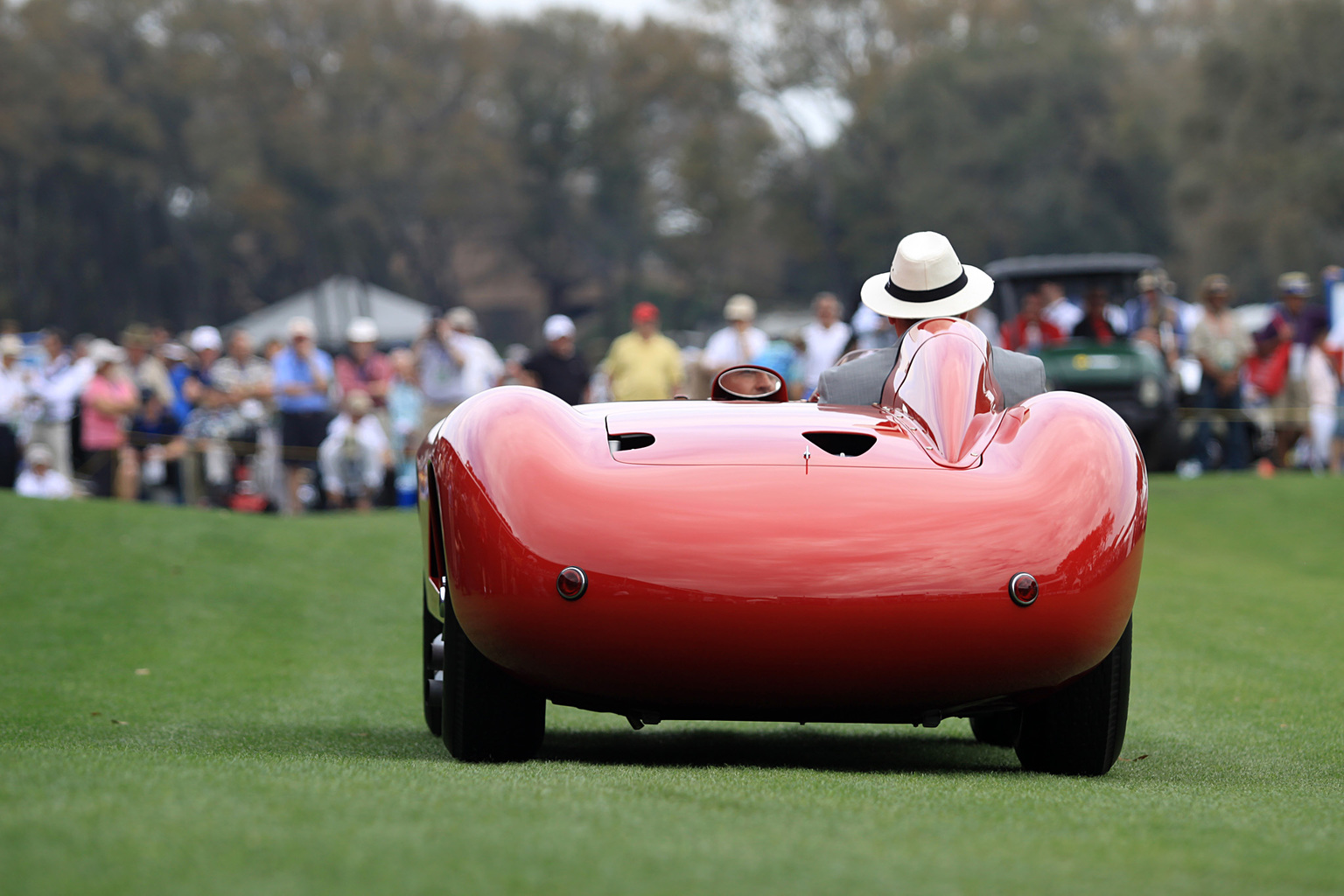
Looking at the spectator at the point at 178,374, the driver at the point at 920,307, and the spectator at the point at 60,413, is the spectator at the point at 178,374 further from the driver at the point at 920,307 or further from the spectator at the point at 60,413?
the driver at the point at 920,307

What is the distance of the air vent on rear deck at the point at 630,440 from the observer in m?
4.34

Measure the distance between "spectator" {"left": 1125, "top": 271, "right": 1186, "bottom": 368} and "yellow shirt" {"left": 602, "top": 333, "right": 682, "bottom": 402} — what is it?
21.7ft

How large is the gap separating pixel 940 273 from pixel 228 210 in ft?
177

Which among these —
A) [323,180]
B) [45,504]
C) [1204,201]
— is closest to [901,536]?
[45,504]

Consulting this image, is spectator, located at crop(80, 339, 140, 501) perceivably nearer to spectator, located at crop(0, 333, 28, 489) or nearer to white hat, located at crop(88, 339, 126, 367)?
white hat, located at crop(88, 339, 126, 367)

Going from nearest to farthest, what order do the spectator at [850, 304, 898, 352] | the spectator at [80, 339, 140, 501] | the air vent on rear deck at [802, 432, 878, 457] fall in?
the air vent on rear deck at [802, 432, 878, 457] → the spectator at [850, 304, 898, 352] → the spectator at [80, 339, 140, 501]

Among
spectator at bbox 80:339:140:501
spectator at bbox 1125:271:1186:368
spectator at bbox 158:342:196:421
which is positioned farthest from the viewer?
spectator at bbox 1125:271:1186:368

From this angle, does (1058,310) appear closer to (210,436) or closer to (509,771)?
(210,436)

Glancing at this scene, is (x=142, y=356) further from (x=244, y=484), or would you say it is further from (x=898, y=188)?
(x=898, y=188)

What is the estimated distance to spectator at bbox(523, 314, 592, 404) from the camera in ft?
48.7

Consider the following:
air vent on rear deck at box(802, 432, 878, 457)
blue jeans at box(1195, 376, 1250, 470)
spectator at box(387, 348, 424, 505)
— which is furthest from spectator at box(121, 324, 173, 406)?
air vent on rear deck at box(802, 432, 878, 457)

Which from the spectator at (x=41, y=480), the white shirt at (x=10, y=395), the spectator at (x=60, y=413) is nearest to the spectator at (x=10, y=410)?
the white shirt at (x=10, y=395)

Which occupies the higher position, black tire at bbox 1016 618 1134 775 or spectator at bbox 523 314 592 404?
spectator at bbox 523 314 592 404

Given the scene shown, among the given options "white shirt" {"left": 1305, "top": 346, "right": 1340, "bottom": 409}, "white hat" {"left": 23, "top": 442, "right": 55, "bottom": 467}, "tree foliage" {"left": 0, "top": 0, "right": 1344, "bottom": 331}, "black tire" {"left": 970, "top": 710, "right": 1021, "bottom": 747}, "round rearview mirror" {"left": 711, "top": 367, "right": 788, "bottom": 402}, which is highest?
"tree foliage" {"left": 0, "top": 0, "right": 1344, "bottom": 331}
